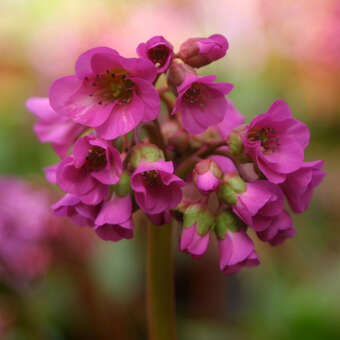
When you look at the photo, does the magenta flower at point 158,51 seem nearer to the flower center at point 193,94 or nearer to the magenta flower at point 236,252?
the flower center at point 193,94

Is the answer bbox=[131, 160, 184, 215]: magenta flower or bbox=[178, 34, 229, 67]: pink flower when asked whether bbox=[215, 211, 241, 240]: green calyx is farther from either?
bbox=[178, 34, 229, 67]: pink flower

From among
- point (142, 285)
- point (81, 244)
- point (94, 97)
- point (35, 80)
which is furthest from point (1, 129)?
point (94, 97)

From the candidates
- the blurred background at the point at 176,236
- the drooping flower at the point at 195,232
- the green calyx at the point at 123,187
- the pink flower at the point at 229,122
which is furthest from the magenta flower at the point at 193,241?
the blurred background at the point at 176,236

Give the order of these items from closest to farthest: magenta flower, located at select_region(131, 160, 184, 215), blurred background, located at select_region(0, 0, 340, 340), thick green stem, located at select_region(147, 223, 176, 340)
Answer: magenta flower, located at select_region(131, 160, 184, 215)
thick green stem, located at select_region(147, 223, 176, 340)
blurred background, located at select_region(0, 0, 340, 340)

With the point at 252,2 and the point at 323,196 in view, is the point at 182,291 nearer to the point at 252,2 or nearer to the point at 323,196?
the point at 323,196

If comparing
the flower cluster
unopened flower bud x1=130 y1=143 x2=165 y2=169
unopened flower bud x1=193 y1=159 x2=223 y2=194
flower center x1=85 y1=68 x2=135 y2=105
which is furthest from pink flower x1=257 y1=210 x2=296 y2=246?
flower center x1=85 y1=68 x2=135 y2=105

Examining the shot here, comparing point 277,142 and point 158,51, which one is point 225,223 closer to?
point 277,142
